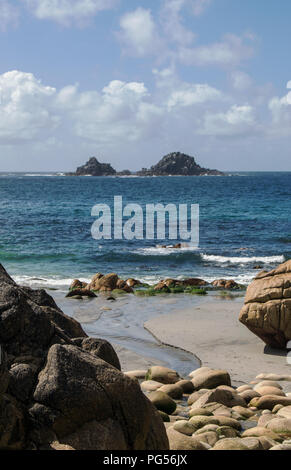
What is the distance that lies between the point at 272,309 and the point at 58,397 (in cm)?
810

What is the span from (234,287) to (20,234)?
67.1 feet

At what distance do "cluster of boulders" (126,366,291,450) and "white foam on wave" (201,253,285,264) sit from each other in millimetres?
17708

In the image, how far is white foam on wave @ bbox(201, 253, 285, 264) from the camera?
2845 cm

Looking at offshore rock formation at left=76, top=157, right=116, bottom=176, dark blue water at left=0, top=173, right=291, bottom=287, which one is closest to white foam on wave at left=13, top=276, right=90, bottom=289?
dark blue water at left=0, top=173, right=291, bottom=287

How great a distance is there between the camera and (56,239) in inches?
1438

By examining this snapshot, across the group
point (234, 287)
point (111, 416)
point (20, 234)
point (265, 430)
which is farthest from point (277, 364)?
point (20, 234)

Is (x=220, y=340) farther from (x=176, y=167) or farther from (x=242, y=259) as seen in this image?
(x=176, y=167)

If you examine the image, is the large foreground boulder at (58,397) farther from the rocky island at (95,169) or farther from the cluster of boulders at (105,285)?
the rocky island at (95,169)

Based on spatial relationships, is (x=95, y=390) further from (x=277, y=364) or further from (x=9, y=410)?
(x=277, y=364)

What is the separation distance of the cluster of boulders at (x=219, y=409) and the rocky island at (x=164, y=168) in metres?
178

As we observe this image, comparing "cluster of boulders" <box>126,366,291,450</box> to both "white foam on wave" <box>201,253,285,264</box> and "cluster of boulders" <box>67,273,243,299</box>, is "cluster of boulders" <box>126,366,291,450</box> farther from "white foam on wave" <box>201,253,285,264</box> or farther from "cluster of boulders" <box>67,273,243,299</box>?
"white foam on wave" <box>201,253,285,264</box>

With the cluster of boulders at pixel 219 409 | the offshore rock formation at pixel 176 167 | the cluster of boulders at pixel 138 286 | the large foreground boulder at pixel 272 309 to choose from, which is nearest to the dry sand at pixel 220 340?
the large foreground boulder at pixel 272 309

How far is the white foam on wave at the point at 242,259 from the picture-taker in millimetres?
28453
